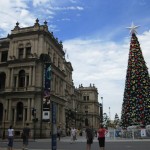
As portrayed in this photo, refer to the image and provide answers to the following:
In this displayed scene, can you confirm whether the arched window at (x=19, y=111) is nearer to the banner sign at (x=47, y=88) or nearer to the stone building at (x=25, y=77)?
the stone building at (x=25, y=77)

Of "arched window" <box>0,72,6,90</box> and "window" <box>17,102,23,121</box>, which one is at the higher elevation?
"arched window" <box>0,72,6,90</box>

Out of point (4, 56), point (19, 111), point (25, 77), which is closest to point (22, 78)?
point (25, 77)

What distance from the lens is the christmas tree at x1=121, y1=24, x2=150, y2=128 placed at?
43406 mm

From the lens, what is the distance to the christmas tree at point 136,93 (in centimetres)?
4341

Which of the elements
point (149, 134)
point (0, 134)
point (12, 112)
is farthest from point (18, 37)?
point (149, 134)

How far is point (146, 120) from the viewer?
143ft

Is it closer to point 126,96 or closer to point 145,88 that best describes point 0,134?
point 126,96

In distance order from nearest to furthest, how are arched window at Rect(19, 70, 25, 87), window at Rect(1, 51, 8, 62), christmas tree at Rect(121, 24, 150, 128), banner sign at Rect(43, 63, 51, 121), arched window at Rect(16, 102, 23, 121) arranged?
1. banner sign at Rect(43, 63, 51, 121)
2. christmas tree at Rect(121, 24, 150, 128)
3. arched window at Rect(16, 102, 23, 121)
4. arched window at Rect(19, 70, 25, 87)
5. window at Rect(1, 51, 8, 62)

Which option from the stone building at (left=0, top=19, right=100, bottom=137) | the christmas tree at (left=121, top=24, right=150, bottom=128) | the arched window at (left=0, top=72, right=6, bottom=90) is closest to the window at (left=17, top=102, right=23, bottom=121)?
the stone building at (left=0, top=19, right=100, bottom=137)

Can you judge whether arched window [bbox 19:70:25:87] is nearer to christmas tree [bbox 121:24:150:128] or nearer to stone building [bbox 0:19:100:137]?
stone building [bbox 0:19:100:137]

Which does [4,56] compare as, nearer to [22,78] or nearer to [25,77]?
[22,78]

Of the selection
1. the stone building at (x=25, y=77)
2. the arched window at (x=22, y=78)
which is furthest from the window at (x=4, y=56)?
the arched window at (x=22, y=78)

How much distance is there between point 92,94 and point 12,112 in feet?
241

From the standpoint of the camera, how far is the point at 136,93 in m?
44.2
